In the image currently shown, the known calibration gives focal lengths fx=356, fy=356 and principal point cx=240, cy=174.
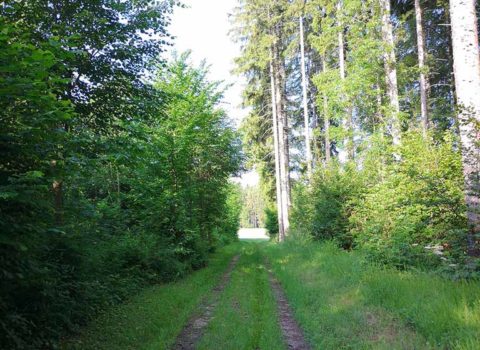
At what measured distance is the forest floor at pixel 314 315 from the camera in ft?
16.0

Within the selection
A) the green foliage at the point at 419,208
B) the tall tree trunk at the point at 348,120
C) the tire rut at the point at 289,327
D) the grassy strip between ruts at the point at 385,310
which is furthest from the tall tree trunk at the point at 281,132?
the grassy strip between ruts at the point at 385,310

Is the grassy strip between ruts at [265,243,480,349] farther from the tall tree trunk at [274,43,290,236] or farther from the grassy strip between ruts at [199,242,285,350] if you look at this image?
the tall tree trunk at [274,43,290,236]

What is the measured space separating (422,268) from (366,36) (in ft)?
33.4

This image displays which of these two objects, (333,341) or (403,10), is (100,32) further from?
(403,10)

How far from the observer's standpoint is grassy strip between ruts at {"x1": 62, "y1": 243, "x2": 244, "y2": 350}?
602cm

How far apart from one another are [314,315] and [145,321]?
3418mm

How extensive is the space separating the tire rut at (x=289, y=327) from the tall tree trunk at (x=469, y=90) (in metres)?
3.57

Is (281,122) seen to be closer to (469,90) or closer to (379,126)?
(379,126)

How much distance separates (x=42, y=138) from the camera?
471cm

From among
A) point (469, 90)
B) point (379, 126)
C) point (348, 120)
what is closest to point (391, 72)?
point (379, 126)

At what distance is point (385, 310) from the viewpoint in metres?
6.04

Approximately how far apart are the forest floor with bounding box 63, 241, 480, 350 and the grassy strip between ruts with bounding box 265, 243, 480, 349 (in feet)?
0.04

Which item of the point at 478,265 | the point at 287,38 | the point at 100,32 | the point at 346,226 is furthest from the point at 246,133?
the point at 478,265

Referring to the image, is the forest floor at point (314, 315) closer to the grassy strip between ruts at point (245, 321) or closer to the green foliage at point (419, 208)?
the grassy strip between ruts at point (245, 321)
